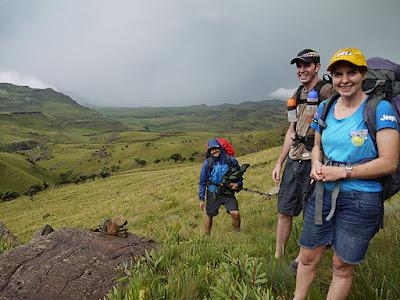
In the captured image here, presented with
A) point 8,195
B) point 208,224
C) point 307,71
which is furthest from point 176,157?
point 307,71

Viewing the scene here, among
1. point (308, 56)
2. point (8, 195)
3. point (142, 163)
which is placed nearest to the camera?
point (308, 56)

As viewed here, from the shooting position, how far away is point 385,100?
2859 millimetres

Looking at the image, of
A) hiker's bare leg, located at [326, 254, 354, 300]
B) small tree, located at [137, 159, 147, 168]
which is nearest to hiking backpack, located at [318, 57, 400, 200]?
hiker's bare leg, located at [326, 254, 354, 300]

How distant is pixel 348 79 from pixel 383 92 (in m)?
0.32

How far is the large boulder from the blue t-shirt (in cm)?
305

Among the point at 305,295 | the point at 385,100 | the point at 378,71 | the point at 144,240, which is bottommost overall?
the point at 144,240

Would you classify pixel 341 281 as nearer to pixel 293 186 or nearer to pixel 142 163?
pixel 293 186

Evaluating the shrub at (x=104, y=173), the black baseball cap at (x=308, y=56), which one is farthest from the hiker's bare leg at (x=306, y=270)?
Answer: the shrub at (x=104, y=173)

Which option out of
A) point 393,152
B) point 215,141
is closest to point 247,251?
point 393,152

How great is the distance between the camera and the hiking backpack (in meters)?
2.83

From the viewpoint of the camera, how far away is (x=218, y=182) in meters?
8.46

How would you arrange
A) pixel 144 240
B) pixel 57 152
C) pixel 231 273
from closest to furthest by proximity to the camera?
pixel 231 273
pixel 144 240
pixel 57 152

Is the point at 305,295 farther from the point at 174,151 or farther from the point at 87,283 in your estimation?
the point at 174,151

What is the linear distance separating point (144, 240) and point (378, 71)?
443 centimetres
